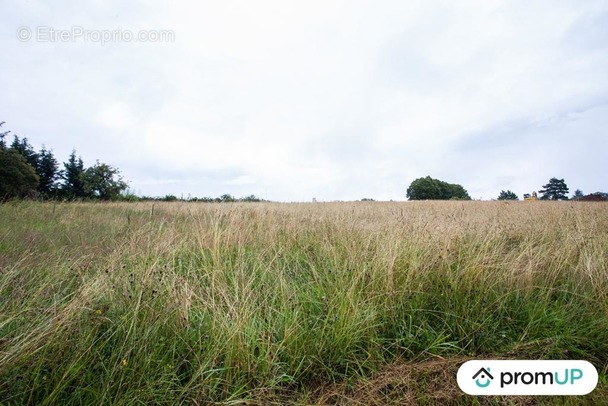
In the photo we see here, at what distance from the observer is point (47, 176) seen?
48.2 meters

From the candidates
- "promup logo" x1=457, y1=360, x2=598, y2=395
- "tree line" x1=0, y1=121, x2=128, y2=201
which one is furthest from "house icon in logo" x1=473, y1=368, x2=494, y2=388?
"tree line" x1=0, y1=121, x2=128, y2=201

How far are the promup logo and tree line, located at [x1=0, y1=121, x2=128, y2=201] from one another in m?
30.7

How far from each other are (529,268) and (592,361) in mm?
854

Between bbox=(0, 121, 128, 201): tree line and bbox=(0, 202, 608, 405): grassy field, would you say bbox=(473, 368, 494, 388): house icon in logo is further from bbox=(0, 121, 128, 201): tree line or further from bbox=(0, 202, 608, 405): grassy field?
bbox=(0, 121, 128, 201): tree line

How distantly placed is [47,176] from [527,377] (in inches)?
2694

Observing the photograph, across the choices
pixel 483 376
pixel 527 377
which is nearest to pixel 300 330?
pixel 483 376

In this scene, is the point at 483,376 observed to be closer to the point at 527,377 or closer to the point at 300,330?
the point at 527,377

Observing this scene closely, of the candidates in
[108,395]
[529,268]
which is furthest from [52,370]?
[529,268]

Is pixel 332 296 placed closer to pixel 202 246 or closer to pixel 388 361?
pixel 388 361

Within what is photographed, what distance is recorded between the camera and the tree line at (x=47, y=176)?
90.3ft

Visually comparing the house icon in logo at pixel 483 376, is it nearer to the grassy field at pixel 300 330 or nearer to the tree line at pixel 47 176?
the grassy field at pixel 300 330

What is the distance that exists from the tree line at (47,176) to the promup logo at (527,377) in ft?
101

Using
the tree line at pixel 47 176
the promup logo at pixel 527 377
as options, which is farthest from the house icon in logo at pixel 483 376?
the tree line at pixel 47 176

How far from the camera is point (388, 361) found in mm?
1813
